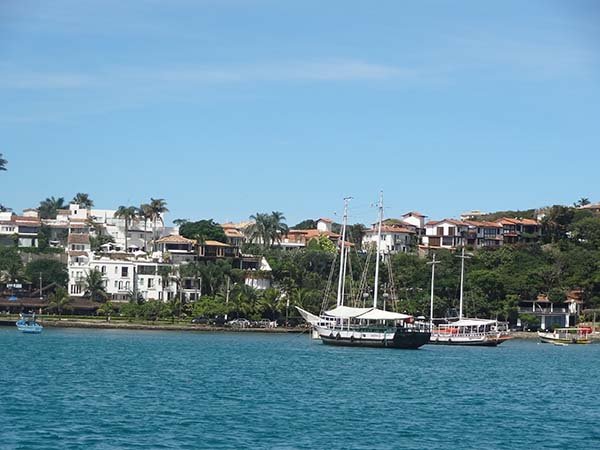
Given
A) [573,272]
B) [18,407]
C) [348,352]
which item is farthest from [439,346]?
[18,407]

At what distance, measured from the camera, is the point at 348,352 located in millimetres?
91875

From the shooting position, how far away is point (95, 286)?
139m

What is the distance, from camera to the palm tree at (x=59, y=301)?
134 meters

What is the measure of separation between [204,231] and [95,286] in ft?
88.6

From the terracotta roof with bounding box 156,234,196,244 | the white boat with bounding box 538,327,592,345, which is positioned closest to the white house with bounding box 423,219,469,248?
the terracotta roof with bounding box 156,234,196,244

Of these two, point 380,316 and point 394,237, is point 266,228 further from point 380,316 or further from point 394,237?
point 380,316

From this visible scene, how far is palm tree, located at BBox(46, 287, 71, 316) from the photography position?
439 feet

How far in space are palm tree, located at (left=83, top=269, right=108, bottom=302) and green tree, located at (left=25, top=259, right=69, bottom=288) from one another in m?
4.66

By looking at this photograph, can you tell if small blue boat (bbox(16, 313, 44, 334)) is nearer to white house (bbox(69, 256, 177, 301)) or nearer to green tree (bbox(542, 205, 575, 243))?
white house (bbox(69, 256, 177, 301))

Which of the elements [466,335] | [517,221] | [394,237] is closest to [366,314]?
[466,335]

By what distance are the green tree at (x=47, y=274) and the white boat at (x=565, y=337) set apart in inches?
2179

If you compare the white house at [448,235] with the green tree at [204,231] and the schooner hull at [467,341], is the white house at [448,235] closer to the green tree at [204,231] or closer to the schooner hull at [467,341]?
the green tree at [204,231]

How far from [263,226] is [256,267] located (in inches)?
542

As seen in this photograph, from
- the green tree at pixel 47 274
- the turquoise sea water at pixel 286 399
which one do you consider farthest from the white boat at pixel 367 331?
the green tree at pixel 47 274
